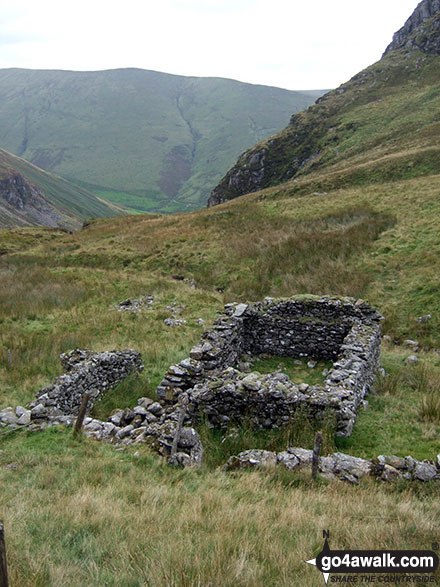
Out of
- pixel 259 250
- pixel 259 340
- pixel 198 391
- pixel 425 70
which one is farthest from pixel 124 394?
pixel 425 70

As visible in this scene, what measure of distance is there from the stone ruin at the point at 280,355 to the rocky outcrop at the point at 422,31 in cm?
10776

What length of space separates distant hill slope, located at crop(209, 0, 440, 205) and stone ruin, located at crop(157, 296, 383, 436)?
33.2 metres

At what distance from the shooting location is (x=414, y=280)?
1780cm

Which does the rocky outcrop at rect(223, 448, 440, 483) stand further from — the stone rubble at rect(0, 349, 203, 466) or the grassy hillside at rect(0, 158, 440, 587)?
the stone rubble at rect(0, 349, 203, 466)

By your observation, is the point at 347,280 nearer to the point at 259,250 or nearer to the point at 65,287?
the point at 259,250

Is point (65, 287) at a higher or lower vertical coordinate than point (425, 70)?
lower

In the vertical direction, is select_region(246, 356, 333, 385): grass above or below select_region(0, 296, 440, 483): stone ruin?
below

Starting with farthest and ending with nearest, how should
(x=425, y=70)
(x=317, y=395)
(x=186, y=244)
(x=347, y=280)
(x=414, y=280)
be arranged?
(x=425, y=70) → (x=186, y=244) → (x=347, y=280) → (x=414, y=280) → (x=317, y=395)

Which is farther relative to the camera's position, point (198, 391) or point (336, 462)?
point (198, 391)

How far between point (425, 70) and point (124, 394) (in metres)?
105

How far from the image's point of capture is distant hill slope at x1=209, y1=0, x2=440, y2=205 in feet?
182

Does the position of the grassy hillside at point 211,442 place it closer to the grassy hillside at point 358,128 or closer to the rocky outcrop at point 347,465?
the rocky outcrop at point 347,465

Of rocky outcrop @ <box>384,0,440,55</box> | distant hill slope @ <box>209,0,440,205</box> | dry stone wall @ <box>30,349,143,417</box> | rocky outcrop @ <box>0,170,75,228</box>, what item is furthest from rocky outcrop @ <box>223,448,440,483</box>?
rocky outcrop @ <box>0,170,75,228</box>

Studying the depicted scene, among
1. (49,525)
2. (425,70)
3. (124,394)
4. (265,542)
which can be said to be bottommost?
(124,394)
